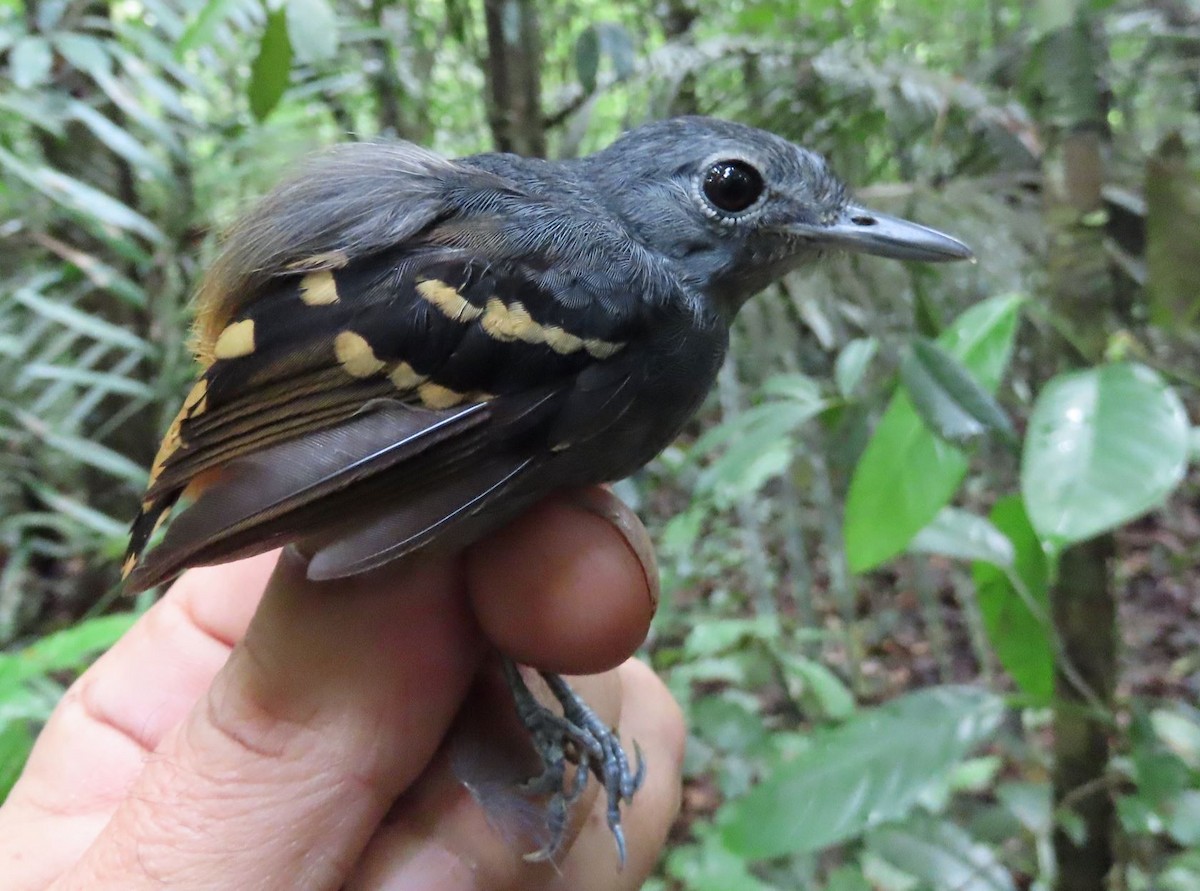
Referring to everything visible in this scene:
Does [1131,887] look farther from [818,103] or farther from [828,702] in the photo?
[818,103]

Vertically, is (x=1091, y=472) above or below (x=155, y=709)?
above

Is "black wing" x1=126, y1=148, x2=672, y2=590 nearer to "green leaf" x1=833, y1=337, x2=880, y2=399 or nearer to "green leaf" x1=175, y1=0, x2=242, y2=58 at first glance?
"green leaf" x1=833, y1=337, x2=880, y2=399

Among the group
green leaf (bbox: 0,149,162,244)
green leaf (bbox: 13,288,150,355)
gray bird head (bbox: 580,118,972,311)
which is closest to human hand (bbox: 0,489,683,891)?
gray bird head (bbox: 580,118,972,311)

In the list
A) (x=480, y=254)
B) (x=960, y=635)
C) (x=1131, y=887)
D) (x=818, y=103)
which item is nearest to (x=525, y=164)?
(x=480, y=254)

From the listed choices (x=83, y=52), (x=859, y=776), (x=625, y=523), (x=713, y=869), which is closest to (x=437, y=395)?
(x=625, y=523)

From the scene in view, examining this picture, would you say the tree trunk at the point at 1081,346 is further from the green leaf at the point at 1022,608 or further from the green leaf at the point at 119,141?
the green leaf at the point at 119,141

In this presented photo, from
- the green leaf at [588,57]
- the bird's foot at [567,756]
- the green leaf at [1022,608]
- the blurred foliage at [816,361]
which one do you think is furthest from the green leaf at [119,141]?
the green leaf at [1022,608]
